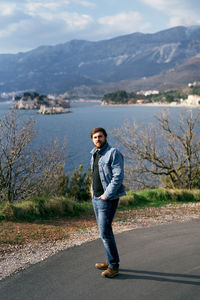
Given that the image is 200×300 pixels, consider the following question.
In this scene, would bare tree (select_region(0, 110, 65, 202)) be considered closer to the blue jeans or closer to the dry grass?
the dry grass

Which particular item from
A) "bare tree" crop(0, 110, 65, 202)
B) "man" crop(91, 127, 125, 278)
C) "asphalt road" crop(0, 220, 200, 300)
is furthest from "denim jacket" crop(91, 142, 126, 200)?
"bare tree" crop(0, 110, 65, 202)

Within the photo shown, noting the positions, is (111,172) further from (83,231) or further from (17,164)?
(17,164)

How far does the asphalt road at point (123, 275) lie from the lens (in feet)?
13.1

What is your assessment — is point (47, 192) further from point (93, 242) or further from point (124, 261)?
point (124, 261)

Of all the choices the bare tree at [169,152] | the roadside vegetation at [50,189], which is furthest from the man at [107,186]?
the bare tree at [169,152]

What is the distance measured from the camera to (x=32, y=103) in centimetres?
16838

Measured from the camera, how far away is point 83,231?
6809mm

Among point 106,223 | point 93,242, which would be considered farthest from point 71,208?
point 106,223

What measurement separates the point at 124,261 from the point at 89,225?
8.24 ft

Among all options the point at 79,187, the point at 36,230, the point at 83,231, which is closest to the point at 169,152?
the point at 79,187

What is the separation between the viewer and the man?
428 centimetres

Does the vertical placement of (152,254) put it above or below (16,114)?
below

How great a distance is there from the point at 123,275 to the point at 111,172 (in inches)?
59.0

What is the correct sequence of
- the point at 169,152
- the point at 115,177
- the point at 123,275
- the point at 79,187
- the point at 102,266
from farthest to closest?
the point at 79,187
the point at 169,152
the point at 102,266
the point at 123,275
the point at 115,177
